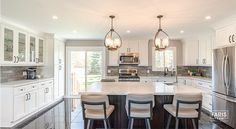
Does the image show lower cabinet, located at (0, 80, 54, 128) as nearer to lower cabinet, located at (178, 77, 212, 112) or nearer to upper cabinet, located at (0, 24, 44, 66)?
upper cabinet, located at (0, 24, 44, 66)

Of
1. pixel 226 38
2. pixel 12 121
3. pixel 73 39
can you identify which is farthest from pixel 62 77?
pixel 226 38

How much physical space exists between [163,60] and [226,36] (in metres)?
3.39

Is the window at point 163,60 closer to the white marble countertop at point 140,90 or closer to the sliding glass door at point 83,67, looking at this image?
the sliding glass door at point 83,67

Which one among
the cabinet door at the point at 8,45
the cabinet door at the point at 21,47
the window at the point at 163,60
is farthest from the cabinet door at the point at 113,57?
the cabinet door at the point at 8,45

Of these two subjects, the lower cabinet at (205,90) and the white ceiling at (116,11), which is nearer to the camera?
the white ceiling at (116,11)

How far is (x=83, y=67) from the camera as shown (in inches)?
316

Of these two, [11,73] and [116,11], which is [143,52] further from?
[11,73]

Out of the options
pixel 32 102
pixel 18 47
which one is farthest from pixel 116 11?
pixel 32 102

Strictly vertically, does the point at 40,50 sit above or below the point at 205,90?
above

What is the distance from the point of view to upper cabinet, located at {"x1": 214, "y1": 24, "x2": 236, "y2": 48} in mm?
4379

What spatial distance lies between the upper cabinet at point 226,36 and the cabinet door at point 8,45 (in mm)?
5057

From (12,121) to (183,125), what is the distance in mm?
3533

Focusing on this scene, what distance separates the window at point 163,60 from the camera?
26.0 feet

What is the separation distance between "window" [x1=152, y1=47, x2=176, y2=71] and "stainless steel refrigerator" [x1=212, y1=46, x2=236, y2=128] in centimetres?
301
